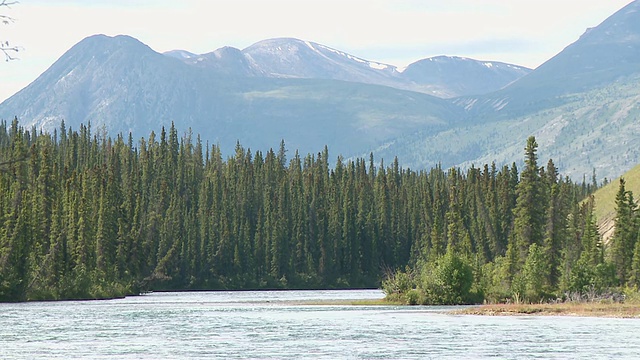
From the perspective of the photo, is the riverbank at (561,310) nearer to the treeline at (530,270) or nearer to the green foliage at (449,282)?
the treeline at (530,270)

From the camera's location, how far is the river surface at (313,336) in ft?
187

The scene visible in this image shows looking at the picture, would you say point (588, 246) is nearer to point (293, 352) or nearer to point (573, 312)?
point (573, 312)

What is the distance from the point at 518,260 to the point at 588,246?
13.0 m

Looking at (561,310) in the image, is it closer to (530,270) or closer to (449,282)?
(530,270)

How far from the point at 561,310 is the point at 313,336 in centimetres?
3112

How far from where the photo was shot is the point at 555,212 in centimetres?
11794

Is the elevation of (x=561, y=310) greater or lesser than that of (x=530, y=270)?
lesser

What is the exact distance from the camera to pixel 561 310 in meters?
92.4

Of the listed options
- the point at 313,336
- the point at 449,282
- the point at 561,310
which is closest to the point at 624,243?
the point at 449,282

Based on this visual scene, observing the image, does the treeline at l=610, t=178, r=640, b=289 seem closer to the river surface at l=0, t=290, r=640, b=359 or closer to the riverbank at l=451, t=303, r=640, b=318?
the riverbank at l=451, t=303, r=640, b=318

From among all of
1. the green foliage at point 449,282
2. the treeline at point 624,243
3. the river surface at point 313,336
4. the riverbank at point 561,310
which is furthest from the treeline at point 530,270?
the river surface at point 313,336

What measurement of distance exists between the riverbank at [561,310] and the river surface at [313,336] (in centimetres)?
379

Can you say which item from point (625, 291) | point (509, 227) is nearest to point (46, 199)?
point (509, 227)

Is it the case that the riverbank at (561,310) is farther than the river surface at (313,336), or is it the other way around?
the riverbank at (561,310)
